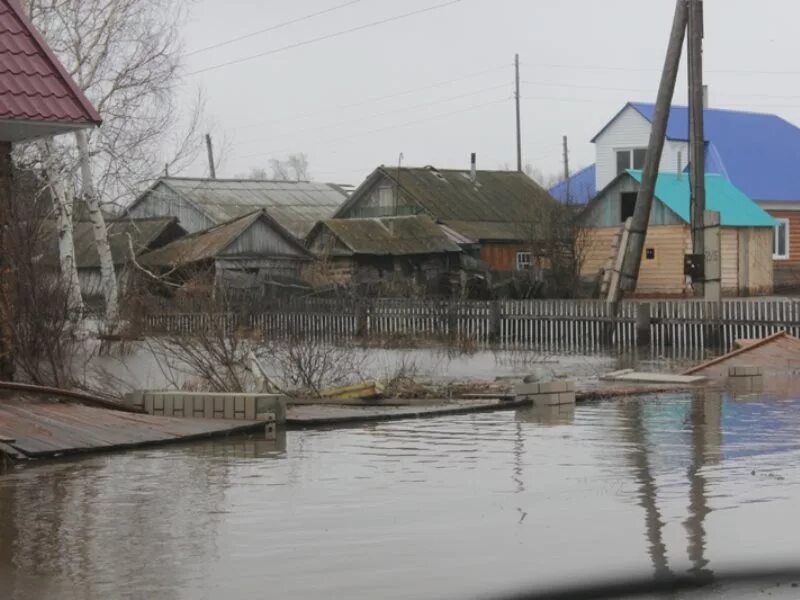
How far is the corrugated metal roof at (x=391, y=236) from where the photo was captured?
5003cm

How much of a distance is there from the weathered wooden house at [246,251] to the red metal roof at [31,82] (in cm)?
3433

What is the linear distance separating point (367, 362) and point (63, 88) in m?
12.2

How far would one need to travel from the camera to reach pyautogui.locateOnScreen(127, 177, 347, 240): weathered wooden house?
60.7 m

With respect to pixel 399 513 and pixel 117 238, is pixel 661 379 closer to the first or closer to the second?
pixel 399 513

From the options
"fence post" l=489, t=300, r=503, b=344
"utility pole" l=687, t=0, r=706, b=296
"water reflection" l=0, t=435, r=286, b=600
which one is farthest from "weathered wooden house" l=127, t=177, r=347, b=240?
"water reflection" l=0, t=435, r=286, b=600

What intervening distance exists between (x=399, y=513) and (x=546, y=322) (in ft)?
76.9

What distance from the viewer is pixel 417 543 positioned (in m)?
8.03

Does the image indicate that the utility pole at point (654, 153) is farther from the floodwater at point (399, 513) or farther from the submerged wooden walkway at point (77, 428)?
the submerged wooden walkway at point (77, 428)

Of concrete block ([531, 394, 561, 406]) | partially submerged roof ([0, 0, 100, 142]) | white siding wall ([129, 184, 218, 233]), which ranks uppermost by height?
white siding wall ([129, 184, 218, 233])

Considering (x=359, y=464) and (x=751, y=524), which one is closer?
(x=751, y=524)

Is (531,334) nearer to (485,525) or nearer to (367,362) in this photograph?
(367,362)

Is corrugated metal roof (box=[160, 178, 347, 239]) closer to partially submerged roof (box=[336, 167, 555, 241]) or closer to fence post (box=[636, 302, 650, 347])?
partially submerged roof (box=[336, 167, 555, 241])

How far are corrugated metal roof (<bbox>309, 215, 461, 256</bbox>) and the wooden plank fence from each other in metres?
14.6

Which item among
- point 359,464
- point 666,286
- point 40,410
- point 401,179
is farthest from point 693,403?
point 401,179
